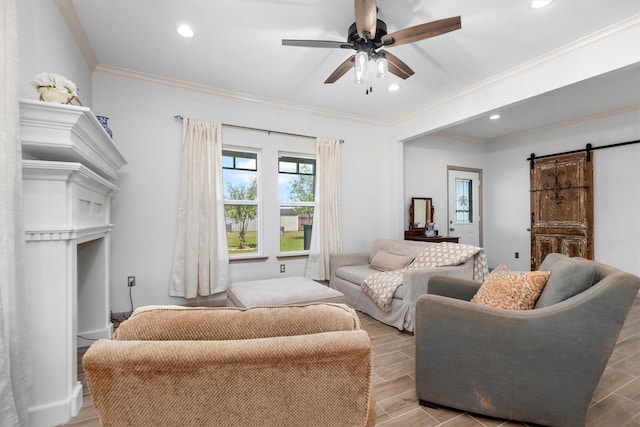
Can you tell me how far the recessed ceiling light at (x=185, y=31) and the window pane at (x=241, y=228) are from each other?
76.6 inches

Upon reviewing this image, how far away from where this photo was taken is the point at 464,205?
5.94 meters

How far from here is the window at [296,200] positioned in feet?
13.7

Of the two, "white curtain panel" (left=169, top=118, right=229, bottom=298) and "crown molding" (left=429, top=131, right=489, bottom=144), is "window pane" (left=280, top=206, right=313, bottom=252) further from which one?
"crown molding" (left=429, top=131, right=489, bottom=144)

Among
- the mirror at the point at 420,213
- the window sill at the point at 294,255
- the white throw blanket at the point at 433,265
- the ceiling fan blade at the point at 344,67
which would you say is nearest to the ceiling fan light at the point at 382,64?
the ceiling fan blade at the point at 344,67

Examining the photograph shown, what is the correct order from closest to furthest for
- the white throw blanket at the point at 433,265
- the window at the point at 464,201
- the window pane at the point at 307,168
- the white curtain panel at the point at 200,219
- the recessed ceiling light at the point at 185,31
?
the recessed ceiling light at the point at 185,31 < the white throw blanket at the point at 433,265 < the white curtain panel at the point at 200,219 < the window pane at the point at 307,168 < the window at the point at 464,201

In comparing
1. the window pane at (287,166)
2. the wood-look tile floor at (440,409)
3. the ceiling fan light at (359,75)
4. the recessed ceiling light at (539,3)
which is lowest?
the wood-look tile floor at (440,409)

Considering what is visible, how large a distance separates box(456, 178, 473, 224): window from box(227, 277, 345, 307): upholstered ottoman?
408 cm

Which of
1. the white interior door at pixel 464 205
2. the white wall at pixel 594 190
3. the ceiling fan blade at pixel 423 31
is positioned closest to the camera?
the ceiling fan blade at pixel 423 31

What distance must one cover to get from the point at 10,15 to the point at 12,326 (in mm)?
1429

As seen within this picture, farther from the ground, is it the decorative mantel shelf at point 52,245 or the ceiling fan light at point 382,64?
the ceiling fan light at point 382,64

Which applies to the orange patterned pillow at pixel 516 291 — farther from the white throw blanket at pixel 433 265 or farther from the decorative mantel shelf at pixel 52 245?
the decorative mantel shelf at pixel 52 245

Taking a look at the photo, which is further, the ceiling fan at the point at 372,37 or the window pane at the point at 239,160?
the window pane at the point at 239,160

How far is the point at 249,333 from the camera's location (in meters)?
0.80

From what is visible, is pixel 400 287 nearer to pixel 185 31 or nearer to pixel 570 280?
pixel 570 280
